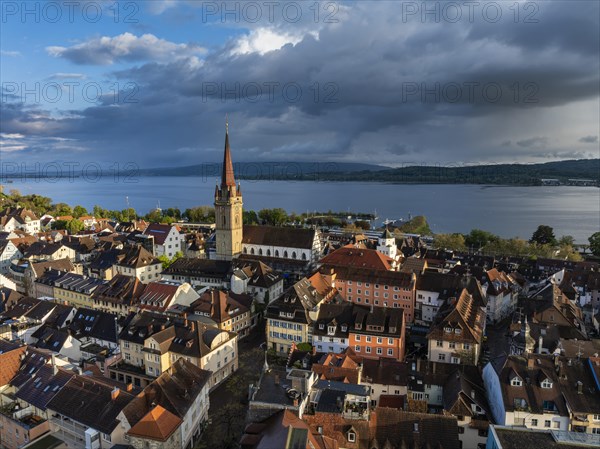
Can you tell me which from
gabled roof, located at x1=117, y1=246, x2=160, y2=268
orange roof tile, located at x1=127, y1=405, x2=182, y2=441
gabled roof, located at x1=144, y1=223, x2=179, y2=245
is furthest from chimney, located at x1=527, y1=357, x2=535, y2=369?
gabled roof, located at x1=144, y1=223, x2=179, y2=245

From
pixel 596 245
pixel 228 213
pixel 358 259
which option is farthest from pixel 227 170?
pixel 596 245

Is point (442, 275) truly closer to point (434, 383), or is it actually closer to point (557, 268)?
point (434, 383)

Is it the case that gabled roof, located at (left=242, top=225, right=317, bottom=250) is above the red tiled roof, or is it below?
above

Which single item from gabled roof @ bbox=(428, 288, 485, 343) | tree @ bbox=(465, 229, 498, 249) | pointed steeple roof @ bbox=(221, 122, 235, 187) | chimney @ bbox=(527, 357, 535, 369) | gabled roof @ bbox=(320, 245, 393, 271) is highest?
pointed steeple roof @ bbox=(221, 122, 235, 187)

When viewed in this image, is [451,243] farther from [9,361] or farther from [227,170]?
[9,361]

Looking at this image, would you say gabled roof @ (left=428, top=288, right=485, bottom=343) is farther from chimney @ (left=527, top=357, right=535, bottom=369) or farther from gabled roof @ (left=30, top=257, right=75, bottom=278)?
gabled roof @ (left=30, top=257, right=75, bottom=278)

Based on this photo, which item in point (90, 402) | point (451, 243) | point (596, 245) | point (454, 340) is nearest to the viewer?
point (90, 402)

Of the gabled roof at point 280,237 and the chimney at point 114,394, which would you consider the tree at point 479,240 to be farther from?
the chimney at point 114,394

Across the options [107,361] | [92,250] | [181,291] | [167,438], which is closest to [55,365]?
[107,361]

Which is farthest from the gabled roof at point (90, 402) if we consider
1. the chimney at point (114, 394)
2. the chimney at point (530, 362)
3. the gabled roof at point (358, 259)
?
the gabled roof at point (358, 259)
